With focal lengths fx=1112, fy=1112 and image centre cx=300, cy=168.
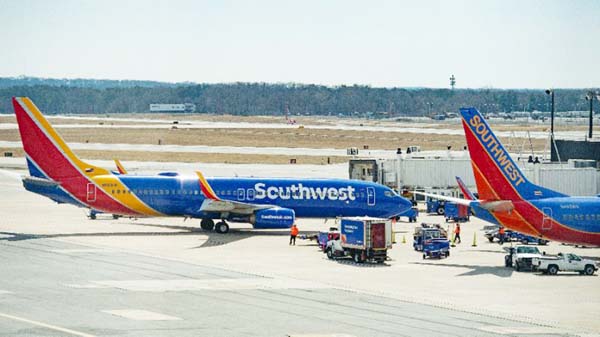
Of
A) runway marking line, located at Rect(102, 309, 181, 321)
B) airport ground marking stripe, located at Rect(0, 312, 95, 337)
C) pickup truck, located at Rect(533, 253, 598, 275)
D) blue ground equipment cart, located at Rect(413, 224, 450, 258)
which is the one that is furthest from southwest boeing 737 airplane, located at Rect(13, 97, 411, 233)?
airport ground marking stripe, located at Rect(0, 312, 95, 337)

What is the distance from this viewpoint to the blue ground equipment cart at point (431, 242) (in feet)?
214

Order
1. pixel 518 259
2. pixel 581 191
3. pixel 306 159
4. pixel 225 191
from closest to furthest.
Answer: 1. pixel 518 259
2. pixel 225 191
3. pixel 581 191
4. pixel 306 159

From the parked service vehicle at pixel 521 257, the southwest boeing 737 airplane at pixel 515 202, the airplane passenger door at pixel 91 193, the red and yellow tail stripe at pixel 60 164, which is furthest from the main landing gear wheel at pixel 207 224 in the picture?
the parked service vehicle at pixel 521 257

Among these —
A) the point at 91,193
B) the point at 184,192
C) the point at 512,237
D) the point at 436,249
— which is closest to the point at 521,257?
the point at 436,249

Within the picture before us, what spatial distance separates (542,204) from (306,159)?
91.9 m

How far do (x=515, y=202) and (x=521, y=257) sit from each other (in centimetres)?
327

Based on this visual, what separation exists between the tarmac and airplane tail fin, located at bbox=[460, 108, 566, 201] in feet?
14.0

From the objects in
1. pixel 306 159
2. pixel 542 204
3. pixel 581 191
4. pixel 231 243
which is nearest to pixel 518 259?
pixel 542 204

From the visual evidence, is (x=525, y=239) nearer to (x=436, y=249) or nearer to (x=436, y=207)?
(x=436, y=249)

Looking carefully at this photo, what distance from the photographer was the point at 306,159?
152m

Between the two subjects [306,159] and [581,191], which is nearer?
[581,191]

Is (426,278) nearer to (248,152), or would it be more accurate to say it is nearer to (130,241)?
(130,241)

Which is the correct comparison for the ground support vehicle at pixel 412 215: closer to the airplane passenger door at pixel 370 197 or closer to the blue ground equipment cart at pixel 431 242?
the airplane passenger door at pixel 370 197

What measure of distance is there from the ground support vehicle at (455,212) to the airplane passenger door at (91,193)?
2785cm
